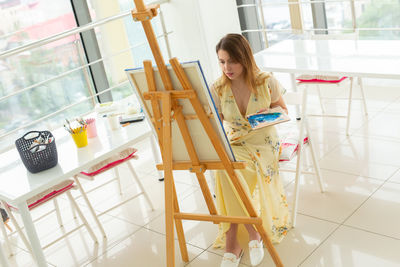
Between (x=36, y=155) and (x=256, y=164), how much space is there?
1130mm

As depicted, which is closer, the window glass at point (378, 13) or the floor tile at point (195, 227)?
the floor tile at point (195, 227)

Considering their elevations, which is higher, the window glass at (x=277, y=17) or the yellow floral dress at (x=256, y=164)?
the window glass at (x=277, y=17)

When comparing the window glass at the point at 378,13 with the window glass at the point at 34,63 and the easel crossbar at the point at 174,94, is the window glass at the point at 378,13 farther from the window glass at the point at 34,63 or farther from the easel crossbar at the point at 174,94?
the easel crossbar at the point at 174,94

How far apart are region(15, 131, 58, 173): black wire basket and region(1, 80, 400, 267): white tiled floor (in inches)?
27.7

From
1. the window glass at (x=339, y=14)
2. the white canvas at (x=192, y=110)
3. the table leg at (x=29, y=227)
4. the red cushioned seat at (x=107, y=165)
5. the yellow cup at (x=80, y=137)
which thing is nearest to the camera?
the white canvas at (x=192, y=110)

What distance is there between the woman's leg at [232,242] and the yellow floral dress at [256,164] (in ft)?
0.11

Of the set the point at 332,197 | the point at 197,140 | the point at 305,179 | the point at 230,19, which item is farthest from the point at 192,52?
the point at 197,140

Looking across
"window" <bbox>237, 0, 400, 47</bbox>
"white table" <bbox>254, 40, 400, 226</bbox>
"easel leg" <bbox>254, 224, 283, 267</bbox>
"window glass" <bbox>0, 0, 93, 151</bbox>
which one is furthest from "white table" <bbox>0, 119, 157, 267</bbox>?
"window" <bbox>237, 0, 400, 47</bbox>

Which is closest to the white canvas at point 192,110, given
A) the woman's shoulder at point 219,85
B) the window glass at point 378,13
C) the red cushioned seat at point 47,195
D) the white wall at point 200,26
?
the woman's shoulder at point 219,85

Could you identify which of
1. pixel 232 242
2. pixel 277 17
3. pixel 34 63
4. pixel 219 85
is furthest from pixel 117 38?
pixel 232 242

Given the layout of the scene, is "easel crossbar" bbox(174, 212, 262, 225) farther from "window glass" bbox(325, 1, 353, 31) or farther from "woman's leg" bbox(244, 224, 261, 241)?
"window glass" bbox(325, 1, 353, 31)

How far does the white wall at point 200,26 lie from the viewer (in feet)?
14.5

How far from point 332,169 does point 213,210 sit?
117 cm

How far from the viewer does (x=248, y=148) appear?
2.70 meters
